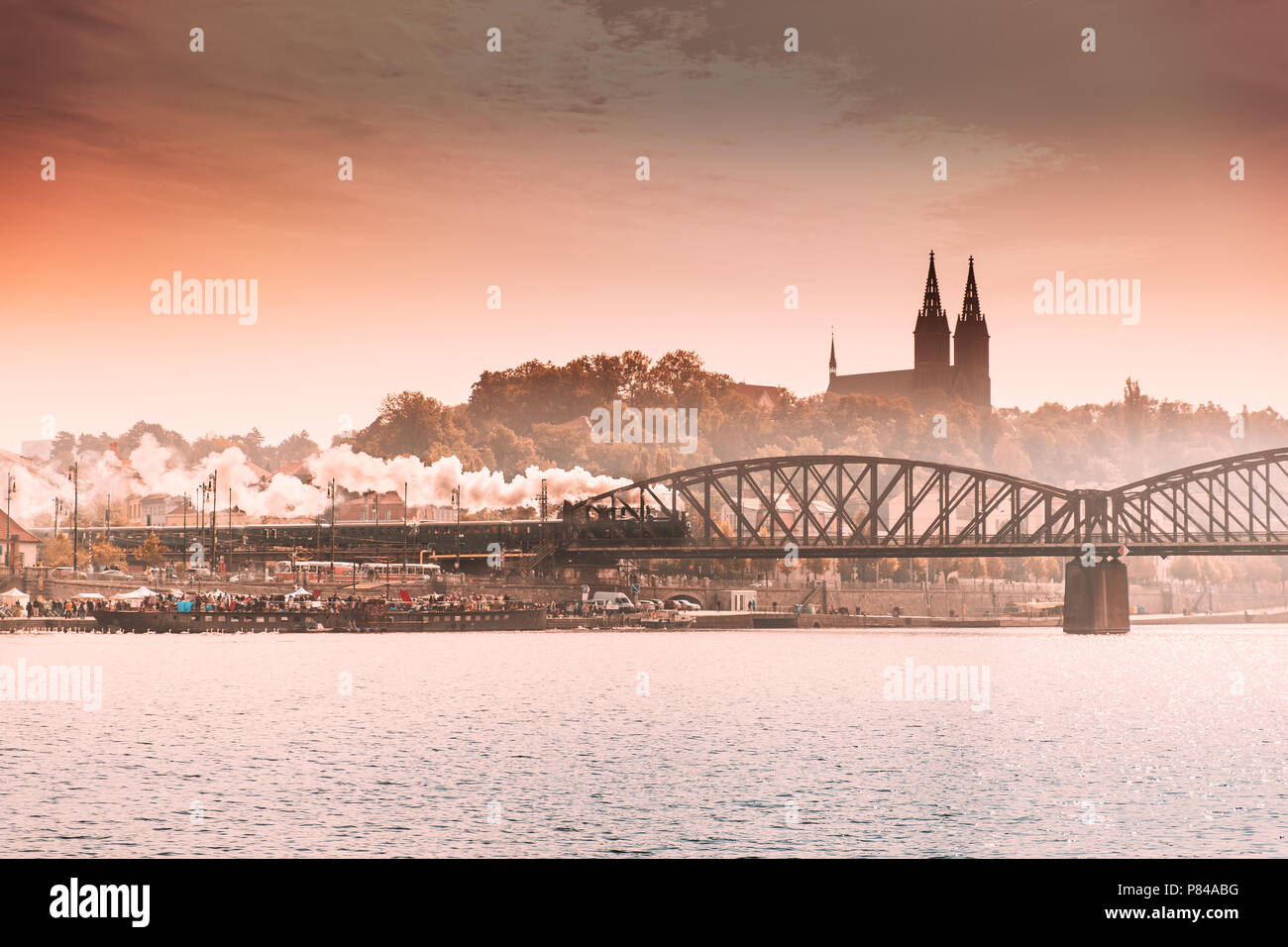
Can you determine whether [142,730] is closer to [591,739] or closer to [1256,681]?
[591,739]

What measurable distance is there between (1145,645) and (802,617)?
3694 cm

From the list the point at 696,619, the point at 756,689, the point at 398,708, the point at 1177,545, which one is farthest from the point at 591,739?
the point at 696,619

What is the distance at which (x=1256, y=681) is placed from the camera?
8950cm

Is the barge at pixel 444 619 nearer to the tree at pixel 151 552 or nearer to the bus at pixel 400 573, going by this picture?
the bus at pixel 400 573

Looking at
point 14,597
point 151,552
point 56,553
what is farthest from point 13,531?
point 14,597

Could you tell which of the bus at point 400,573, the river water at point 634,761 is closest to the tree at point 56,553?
the bus at point 400,573

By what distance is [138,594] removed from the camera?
12688 centimetres

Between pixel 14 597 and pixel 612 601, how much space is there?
188 feet

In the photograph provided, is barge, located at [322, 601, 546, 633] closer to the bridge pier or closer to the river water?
the river water

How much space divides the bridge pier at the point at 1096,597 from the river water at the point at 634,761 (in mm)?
41316

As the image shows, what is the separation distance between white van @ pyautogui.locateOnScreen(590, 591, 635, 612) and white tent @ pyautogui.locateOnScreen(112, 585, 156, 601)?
43606 mm

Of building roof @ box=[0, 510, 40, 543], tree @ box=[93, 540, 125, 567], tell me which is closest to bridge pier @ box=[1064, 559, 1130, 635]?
tree @ box=[93, 540, 125, 567]

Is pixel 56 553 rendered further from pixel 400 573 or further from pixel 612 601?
pixel 612 601
